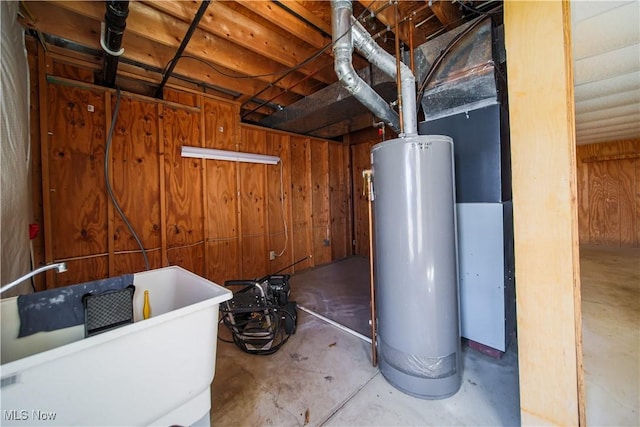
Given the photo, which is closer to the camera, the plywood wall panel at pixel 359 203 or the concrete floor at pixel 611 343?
the concrete floor at pixel 611 343

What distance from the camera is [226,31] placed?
72.2 inches

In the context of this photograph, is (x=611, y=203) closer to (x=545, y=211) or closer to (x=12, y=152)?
(x=545, y=211)

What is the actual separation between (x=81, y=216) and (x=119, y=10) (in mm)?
1767

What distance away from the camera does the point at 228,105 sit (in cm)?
303

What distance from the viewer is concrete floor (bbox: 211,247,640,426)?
4.01 feet

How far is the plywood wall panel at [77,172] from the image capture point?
2.06 metres

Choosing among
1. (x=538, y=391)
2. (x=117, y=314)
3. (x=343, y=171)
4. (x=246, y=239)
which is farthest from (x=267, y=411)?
(x=343, y=171)

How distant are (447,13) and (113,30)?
6.98 feet

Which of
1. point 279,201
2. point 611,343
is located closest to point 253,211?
point 279,201

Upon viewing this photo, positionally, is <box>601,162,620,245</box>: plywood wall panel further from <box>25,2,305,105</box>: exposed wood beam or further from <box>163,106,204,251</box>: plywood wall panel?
<box>163,106,204,251</box>: plywood wall panel

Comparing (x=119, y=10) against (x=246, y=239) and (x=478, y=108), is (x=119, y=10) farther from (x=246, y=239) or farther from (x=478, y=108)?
(x=246, y=239)

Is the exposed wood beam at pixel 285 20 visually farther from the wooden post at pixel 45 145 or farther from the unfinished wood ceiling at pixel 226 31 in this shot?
the wooden post at pixel 45 145

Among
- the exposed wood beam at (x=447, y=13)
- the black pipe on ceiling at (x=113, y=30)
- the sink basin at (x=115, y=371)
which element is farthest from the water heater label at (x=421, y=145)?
the black pipe on ceiling at (x=113, y=30)

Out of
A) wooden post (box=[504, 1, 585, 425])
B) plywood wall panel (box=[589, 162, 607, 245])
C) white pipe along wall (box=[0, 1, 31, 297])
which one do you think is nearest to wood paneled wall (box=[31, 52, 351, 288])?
white pipe along wall (box=[0, 1, 31, 297])
